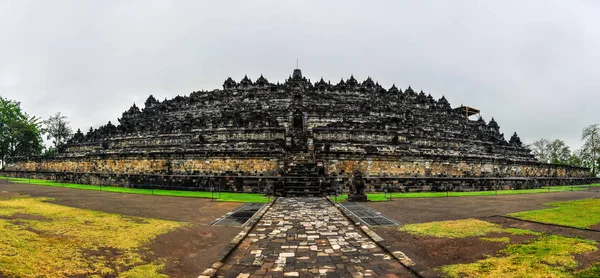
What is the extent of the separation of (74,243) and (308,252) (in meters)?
5.15

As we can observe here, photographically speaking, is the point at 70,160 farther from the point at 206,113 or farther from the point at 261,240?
the point at 261,240

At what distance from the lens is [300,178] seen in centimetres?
1802

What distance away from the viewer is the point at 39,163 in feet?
115

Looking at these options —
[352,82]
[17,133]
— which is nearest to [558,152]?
[352,82]

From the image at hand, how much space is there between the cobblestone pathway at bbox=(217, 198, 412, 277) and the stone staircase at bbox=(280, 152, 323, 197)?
6.72 metres

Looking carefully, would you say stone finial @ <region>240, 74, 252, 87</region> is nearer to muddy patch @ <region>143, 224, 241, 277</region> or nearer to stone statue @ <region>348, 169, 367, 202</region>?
stone statue @ <region>348, 169, 367, 202</region>

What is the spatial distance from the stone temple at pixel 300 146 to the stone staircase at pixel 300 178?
0.22ft

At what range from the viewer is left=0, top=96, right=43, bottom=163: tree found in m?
43.8

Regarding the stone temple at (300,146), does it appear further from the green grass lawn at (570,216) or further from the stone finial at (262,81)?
the green grass lawn at (570,216)

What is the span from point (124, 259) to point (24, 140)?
5605 cm

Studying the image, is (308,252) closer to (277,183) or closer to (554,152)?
(277,183)

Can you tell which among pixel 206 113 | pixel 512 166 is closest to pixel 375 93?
pixel 512 166

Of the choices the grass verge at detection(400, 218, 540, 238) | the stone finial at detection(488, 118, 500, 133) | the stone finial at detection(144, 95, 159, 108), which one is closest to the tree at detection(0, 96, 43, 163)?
the stone finial at detection(144, 95, 159, 108)

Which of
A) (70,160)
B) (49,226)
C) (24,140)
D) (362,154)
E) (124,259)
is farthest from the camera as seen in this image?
(24,140)
